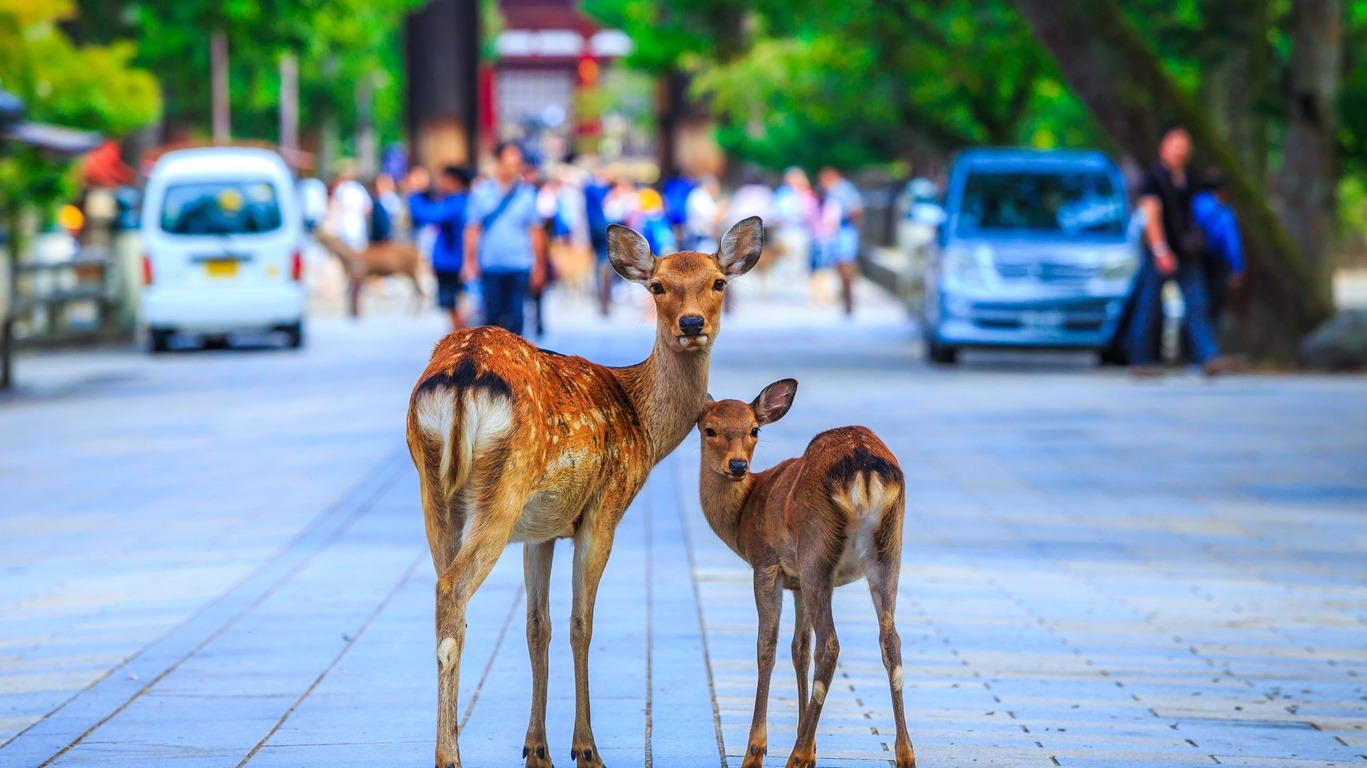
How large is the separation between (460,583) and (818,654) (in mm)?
945

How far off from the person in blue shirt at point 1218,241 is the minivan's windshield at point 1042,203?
173 centimetres

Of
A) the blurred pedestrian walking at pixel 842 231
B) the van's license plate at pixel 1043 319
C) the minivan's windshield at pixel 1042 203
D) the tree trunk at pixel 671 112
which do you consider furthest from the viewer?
the tree trunk at pixel 671 112

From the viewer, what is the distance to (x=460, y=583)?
5.12m

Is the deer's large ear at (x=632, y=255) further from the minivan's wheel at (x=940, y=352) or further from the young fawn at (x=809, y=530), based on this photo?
the minivan's wheel at (x=940, y=352)

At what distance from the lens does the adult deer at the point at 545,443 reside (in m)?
5.10

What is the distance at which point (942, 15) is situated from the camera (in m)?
28.3

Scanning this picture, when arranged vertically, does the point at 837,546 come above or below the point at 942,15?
below

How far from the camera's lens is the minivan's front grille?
760 inches

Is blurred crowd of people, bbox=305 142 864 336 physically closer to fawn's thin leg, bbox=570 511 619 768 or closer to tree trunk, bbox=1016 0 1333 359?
tree trunk, bbox=1016 0 1333 359

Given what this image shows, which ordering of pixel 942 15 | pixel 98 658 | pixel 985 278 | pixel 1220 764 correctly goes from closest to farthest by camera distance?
pixel 1220 764, pixel 98 658, pixel 985 278, pixel 942 15

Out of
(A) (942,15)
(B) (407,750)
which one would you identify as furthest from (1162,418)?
(A) (942,15)

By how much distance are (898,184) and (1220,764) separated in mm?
46445

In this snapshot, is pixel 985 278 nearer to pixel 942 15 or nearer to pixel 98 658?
pixel 942 15

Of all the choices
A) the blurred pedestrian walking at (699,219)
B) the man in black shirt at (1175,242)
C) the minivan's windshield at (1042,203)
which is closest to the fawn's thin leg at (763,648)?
the man in black shirt at (1175,242)
